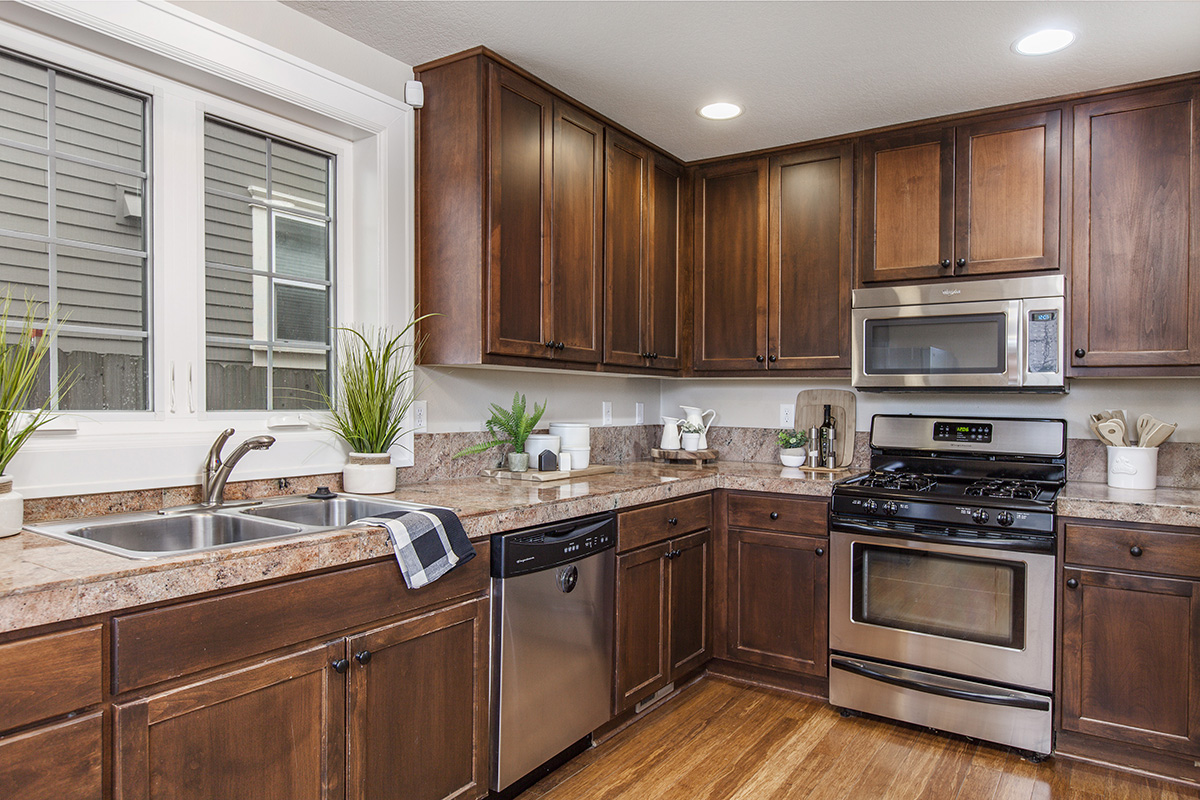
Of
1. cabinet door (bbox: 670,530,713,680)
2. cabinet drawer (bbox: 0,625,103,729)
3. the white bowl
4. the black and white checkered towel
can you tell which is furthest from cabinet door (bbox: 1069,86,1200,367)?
cabinet drawer (bbox: 0,625,103,729)

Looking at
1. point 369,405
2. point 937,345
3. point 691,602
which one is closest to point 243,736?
point 369,405

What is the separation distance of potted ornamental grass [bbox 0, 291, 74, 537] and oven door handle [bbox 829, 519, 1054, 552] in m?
2.52

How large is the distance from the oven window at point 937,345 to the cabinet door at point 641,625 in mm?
1255

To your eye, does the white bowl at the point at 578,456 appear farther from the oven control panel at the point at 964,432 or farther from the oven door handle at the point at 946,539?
the oven control panel at the point at 964,432

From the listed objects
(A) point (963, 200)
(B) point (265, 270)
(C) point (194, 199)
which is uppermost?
(A) point (963, 200)

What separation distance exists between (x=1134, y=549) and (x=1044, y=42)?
64.7 inches

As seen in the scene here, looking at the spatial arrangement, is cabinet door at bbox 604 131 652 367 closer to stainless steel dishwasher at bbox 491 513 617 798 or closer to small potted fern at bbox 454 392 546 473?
small potted fern at bbox 454 392 546 473

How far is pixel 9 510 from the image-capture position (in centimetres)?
153

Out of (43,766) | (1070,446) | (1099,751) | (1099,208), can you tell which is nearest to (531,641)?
(43,766)

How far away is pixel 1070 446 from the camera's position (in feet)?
9.79

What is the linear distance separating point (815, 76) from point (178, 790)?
2726mm

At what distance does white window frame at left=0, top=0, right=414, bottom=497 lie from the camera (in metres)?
1.79

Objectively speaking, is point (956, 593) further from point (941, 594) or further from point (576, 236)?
point (576, 236)

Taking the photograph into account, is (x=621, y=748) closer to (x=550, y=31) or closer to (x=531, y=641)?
(x=531, y=641)
